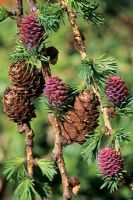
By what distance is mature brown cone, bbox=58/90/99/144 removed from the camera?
2.91 feet

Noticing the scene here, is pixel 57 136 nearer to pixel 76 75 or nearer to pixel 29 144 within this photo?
pixel 29 144

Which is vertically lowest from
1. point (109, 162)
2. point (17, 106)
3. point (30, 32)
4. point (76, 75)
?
point (109, 162)

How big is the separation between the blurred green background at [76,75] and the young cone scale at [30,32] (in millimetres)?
833

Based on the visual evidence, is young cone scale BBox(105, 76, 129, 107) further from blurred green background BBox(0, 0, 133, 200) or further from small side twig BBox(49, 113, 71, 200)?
blurred green background BBox(0, 0, 133, 200)

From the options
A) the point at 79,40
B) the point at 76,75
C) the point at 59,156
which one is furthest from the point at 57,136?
the point at 76,75

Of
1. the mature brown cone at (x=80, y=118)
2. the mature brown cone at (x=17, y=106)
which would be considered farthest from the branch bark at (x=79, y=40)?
the mature brown cone at (x=17, y=106)

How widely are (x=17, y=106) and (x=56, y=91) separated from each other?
8 centimetres

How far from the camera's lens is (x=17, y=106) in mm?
894

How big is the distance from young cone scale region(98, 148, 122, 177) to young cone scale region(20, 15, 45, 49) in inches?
8.0

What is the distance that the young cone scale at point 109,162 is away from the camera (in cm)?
85

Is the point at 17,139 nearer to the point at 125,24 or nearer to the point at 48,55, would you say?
the point at 125,24

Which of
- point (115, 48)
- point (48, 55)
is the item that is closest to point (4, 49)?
point (115, 48)

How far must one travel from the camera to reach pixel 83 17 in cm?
91

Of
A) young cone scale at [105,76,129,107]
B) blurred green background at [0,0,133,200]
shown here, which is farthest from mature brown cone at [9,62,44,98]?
blurred green background at [0,0,133,200]
